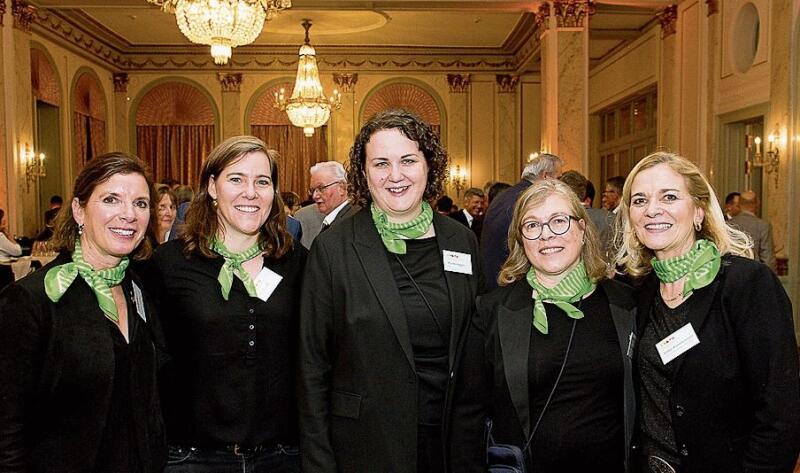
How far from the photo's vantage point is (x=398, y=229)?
6.64ft

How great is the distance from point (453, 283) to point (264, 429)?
746 millimetres

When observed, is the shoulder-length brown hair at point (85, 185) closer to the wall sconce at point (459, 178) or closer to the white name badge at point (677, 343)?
the white name badge at point (677, 343)

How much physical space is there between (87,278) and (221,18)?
17.5 feet

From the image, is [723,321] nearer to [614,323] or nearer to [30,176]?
[614,323]

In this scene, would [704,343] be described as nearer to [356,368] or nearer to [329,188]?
[356,368]

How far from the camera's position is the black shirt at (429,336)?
6.38 feet

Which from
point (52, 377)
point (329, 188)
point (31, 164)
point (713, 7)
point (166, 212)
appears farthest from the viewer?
point (31, 164)

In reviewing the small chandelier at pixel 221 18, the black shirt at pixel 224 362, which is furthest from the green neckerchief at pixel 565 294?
the small chandelier at pixel 221 18

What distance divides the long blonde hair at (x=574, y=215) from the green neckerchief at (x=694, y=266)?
0.20 metres

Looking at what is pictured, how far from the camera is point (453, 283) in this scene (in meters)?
2.00

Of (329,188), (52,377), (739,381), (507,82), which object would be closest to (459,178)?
(507,82)

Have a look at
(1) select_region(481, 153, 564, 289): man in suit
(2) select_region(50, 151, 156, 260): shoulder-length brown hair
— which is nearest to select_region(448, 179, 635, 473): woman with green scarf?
(2) select_region(50, 151, 156, 260): shoulder-length brown hair

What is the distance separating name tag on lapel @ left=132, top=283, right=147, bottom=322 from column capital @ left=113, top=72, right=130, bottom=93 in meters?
13.5

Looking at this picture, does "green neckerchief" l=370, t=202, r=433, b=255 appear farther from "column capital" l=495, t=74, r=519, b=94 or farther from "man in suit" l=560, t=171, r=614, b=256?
"column capital" l=495, t=74, r=519, b=94
